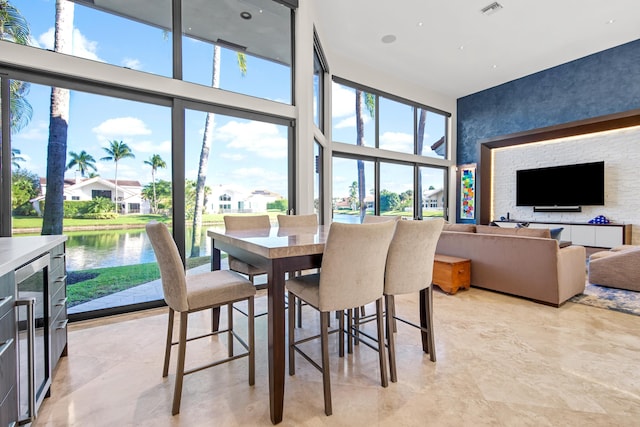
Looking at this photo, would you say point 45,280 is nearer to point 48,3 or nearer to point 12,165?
point 12,165

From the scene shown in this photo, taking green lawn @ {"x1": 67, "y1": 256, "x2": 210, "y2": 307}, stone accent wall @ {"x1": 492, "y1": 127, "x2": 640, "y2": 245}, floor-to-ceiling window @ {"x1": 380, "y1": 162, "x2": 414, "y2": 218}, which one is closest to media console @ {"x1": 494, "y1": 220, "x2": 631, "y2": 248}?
stone accent wall @ {"x1": 492, "y1": 127, "x2": 640, "y2": 245}

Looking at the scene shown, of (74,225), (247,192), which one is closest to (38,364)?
(74,225)

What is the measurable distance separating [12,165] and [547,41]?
7.72 metres

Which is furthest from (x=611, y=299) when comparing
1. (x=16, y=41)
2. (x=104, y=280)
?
(x=16, y=41)

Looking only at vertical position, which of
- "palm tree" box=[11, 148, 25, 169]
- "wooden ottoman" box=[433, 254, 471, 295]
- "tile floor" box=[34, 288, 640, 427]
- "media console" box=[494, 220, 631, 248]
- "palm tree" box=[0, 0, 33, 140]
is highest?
"palm tree" box=[0, 0, 33, 140]

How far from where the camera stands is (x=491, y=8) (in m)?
4.39

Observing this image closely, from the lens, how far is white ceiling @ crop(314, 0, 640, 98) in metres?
4.38

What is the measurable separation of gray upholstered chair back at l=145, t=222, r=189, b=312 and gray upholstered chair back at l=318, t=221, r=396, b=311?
0.75 metres

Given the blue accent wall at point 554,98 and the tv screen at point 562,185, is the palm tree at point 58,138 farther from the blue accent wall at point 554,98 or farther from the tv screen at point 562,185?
the tv screen at point 562,185

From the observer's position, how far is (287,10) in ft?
12.9

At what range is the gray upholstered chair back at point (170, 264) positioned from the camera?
154 centimetres

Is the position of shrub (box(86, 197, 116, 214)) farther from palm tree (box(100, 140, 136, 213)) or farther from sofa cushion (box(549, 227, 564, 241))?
sofa cushion (box(549, 227, 564, 241))

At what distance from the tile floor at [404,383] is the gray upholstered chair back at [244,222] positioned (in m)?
0.91

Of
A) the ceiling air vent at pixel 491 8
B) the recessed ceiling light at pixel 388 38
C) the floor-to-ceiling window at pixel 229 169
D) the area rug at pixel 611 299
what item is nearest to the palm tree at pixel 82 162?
the floor-to-ceiling window at pixel 229 169
